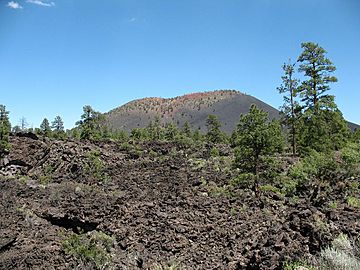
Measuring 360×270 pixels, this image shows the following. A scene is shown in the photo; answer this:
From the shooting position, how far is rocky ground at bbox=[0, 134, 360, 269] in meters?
8.38

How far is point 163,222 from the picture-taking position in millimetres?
12203

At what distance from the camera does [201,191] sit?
16.9m

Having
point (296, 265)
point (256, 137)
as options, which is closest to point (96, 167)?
point (256, 137)

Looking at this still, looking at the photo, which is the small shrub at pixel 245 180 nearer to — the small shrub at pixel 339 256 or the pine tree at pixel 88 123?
the small shrub at pixel 339 256

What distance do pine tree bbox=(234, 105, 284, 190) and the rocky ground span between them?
1552 millimetres

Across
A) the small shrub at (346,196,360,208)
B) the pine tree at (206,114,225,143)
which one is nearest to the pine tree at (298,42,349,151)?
the small shrub at (346,196,360,208)

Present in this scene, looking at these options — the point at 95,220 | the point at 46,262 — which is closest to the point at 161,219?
the point at 95,220

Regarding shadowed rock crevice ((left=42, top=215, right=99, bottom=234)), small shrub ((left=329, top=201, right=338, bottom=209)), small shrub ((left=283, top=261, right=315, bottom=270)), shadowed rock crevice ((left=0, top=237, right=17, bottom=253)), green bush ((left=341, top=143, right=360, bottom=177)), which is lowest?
shadowed rock crevice ((left=0, top=237, right=17, bottom=253))

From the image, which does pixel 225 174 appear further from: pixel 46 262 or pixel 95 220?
pixel 46 262

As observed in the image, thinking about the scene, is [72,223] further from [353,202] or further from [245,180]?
[353,202]

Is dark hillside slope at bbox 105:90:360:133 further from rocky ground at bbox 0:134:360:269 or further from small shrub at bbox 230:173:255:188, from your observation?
small shrub at bbox 230:173:255:188

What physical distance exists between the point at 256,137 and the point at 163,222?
205 inches

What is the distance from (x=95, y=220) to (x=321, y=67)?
1893 centimetres

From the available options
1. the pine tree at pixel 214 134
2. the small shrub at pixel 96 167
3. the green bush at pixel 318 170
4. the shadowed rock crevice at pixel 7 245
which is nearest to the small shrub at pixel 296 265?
the green bush at pixel 318 170
